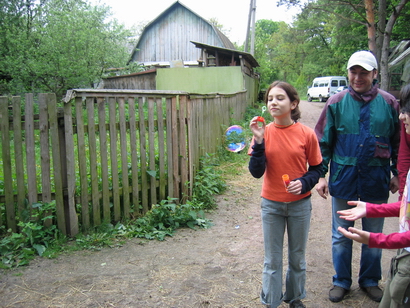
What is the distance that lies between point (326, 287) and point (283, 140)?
159cm

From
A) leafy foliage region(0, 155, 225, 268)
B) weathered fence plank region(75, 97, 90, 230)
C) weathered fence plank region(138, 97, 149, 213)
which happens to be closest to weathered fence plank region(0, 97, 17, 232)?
leafy foliage region(0, 155, 225, 268)

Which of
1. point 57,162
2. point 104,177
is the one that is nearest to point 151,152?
point 104,177

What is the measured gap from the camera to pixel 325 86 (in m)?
34.3

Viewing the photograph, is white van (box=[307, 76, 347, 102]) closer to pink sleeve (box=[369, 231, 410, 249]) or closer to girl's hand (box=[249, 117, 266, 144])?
girl's hand (box=[249, 117, 266, 144])

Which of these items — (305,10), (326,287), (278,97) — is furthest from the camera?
(305,10)

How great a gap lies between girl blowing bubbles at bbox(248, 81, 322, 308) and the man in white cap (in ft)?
1.49

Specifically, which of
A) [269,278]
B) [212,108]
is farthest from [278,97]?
[212,108]

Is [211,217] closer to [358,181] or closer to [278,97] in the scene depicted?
[358,181]

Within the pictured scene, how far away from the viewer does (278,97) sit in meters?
2.71

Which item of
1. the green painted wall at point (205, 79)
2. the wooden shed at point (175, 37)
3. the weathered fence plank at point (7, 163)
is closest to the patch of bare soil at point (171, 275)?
the weathered fence plank at point (7, 163)

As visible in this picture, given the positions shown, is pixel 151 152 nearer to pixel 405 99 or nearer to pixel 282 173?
pixel 282 173

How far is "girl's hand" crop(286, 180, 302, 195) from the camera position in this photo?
259 centimetres

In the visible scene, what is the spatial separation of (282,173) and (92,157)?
256 centimetres

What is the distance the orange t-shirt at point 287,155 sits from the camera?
108 inches
